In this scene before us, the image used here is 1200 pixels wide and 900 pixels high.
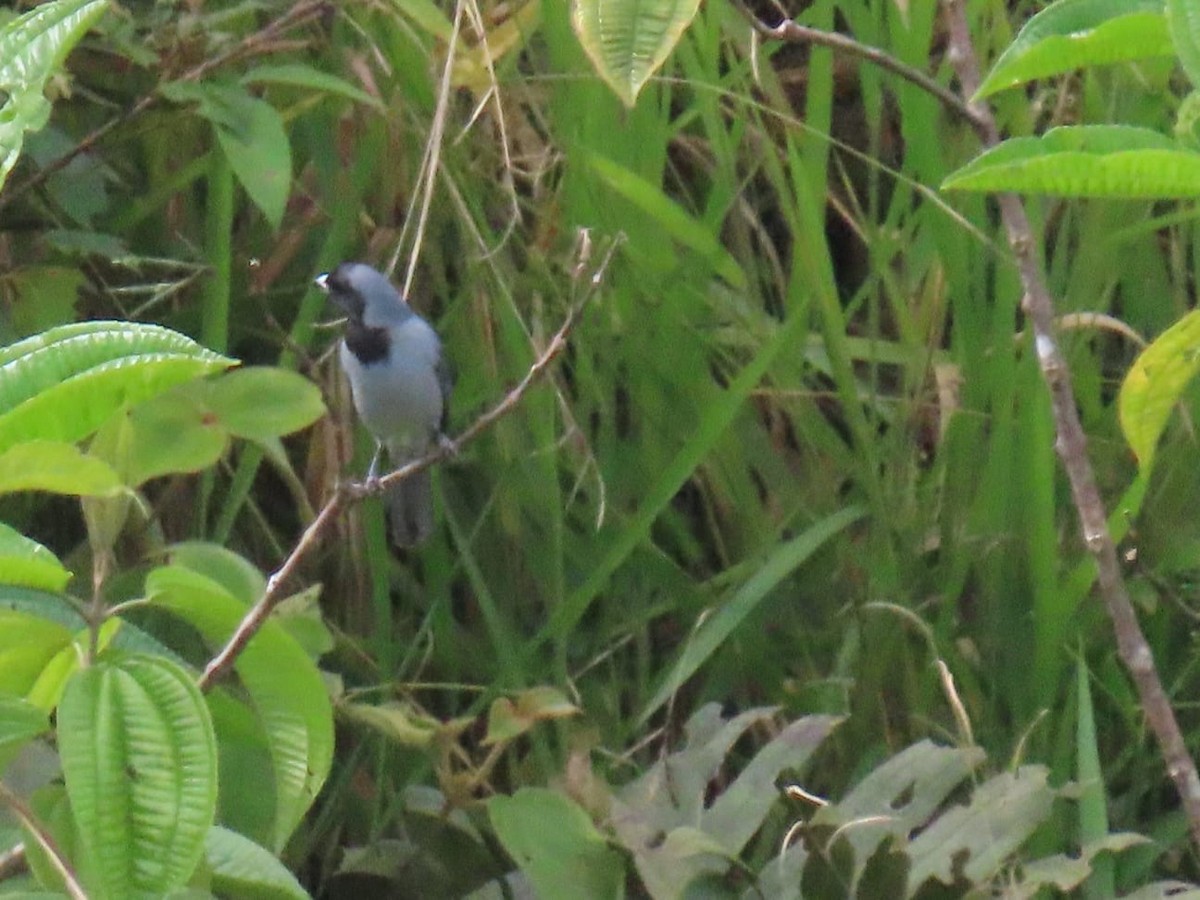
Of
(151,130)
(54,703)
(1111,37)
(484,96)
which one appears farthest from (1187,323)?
(151,130)

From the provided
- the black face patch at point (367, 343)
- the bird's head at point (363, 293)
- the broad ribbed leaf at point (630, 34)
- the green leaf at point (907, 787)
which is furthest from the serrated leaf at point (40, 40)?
the black face patch at point (367, 343)

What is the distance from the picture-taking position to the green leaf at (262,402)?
1.54m

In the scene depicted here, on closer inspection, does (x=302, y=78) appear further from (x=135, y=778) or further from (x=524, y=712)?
(x=135, y=778)

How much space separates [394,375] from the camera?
282 centimetres

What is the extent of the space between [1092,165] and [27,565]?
2.07ft

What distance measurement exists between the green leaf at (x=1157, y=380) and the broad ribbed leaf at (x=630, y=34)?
386 millimetres

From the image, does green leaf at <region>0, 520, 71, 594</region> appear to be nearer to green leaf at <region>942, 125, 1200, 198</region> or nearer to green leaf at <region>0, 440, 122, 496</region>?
green leaf at <region>0, 440, 122, 496</region>

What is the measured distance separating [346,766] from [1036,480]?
0.86 meters

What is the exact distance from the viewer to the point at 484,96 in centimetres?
221

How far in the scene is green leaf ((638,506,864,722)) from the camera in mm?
2035

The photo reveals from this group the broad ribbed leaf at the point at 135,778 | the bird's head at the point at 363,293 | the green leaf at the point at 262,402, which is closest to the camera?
the broad ribbed leaf at the point at 135,778

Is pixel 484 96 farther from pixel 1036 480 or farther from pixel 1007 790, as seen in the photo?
pixel 1007 790

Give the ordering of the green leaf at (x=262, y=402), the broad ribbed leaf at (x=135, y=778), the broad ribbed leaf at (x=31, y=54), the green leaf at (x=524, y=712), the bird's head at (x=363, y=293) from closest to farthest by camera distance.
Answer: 1. the broad ribbed leaf at (x=135, y=778)
2. the broad ribbed leaf at (x=31, y=54)
3. the green leaf at (x=262, y=402)
4. the green leaf at (x=524, y=712)
5. the bird's head at (x=363, y=293)

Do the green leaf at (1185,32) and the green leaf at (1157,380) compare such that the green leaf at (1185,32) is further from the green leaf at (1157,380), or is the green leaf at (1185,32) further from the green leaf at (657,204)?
Answer: the green leaf at (657,204)
